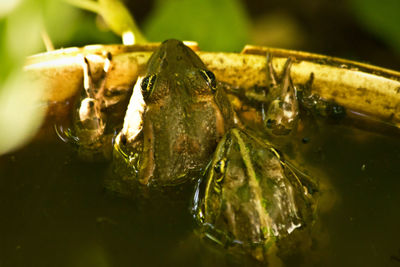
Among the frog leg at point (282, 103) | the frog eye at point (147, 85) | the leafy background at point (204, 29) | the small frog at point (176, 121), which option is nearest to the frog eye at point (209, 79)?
the small frog at point (176, 121)

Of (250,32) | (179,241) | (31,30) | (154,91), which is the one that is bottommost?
(179,241)

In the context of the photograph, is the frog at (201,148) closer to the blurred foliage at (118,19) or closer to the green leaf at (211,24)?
the blurred foliage at (118,19)

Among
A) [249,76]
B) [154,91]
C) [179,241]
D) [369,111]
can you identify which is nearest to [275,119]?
[249,76]

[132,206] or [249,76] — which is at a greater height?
[249,76]

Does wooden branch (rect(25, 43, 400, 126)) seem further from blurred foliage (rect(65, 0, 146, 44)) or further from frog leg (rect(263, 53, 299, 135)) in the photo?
blurred foliage (rect(65, 0, 146, 44))

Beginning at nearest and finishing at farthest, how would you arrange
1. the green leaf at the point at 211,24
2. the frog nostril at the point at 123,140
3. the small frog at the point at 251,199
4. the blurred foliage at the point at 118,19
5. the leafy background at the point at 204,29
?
the leafy background at the point at 204,29 < the small frog at the point at 251,199 < the frog nostril at the point at 123,140 < the blurred foliage at the point at 118,19 < the green leaf at the point at 211,24

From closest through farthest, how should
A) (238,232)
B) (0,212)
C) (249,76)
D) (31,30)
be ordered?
(31,30) → (238,232) → (0,212) → (249,76)

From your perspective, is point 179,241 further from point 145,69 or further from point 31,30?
point 31,30
